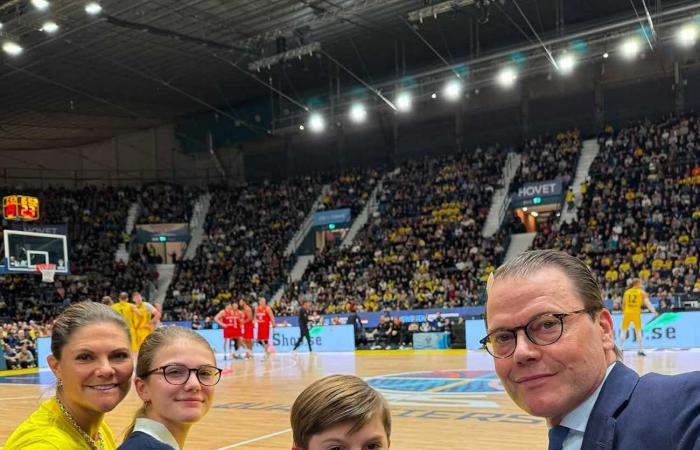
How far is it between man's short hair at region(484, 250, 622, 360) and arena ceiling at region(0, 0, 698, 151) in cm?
1904

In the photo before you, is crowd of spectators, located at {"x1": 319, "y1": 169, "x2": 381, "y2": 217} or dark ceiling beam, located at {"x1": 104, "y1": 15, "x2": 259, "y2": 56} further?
crowd of spectators, located at {"x1": 319, "y1": 169, "x2": 381, "y2": 217}

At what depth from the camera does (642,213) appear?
77.1 ft

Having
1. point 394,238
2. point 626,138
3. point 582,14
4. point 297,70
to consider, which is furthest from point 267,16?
point 626,138

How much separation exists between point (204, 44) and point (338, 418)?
84.0ft

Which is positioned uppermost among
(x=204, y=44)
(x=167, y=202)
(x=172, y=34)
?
(x=204, y=44)

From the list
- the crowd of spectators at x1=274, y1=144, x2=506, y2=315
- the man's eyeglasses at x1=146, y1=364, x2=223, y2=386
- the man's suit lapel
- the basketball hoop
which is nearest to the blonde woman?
the man's eyeglasses at x1=146, y1=364, x2=223, y2=386

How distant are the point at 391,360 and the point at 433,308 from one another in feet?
22.7

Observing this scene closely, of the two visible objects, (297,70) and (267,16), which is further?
(297,70)

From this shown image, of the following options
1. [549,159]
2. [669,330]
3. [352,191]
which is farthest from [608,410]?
[352,191]

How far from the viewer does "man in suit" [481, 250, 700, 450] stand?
1334 mm

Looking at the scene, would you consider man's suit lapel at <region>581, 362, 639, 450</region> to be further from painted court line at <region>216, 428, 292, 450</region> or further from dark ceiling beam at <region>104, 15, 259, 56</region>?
dark ceiling beam at <region>104, 15, 259, 56</region>

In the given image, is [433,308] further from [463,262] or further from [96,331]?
[96,331]

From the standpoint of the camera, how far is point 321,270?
29.5m

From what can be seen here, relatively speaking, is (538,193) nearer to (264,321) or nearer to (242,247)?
(264,321)
